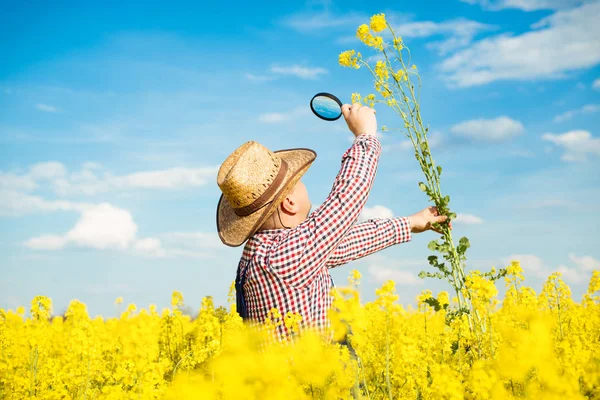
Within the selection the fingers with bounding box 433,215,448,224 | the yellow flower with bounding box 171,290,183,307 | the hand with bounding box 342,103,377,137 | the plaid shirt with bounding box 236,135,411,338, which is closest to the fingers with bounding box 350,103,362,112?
the hand with bounding box 342,103,377,137

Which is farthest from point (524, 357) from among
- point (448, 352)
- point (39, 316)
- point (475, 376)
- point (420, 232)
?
point (39, 316)

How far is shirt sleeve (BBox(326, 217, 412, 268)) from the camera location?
12.0ft

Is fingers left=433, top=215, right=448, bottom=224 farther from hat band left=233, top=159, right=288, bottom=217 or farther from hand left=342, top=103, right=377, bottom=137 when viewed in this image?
hat band left=233, top=159, right=288, bottom=217

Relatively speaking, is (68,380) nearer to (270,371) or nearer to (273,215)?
(273,215)

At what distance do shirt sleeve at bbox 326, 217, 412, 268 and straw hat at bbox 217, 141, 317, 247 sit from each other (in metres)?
0.65

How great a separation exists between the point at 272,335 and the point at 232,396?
4.52 feet

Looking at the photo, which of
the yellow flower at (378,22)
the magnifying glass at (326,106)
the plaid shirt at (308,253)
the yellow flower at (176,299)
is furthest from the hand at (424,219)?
the yellow flower at (176,299)

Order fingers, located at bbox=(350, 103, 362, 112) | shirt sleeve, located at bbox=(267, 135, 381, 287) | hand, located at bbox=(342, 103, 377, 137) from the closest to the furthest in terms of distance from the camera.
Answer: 1. shirt sleeve, located at bbox=(267, 135, 381, 287)
2. hand, located at bbox=(342, 103, 377, 137)
3. fingers, located at bbox=(350, 103, 362, 112)

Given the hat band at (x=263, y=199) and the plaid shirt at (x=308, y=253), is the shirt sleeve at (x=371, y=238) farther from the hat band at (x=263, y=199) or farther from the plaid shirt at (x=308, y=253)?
the hat band at (x=263, y=199)

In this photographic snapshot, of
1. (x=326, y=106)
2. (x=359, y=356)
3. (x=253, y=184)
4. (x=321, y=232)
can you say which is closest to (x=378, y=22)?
(x=326, y=106)

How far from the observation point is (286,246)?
290cm

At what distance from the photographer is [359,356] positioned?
2.24 m

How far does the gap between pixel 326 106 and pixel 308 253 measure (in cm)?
121

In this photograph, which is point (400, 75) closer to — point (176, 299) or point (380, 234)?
point (380, 234)
